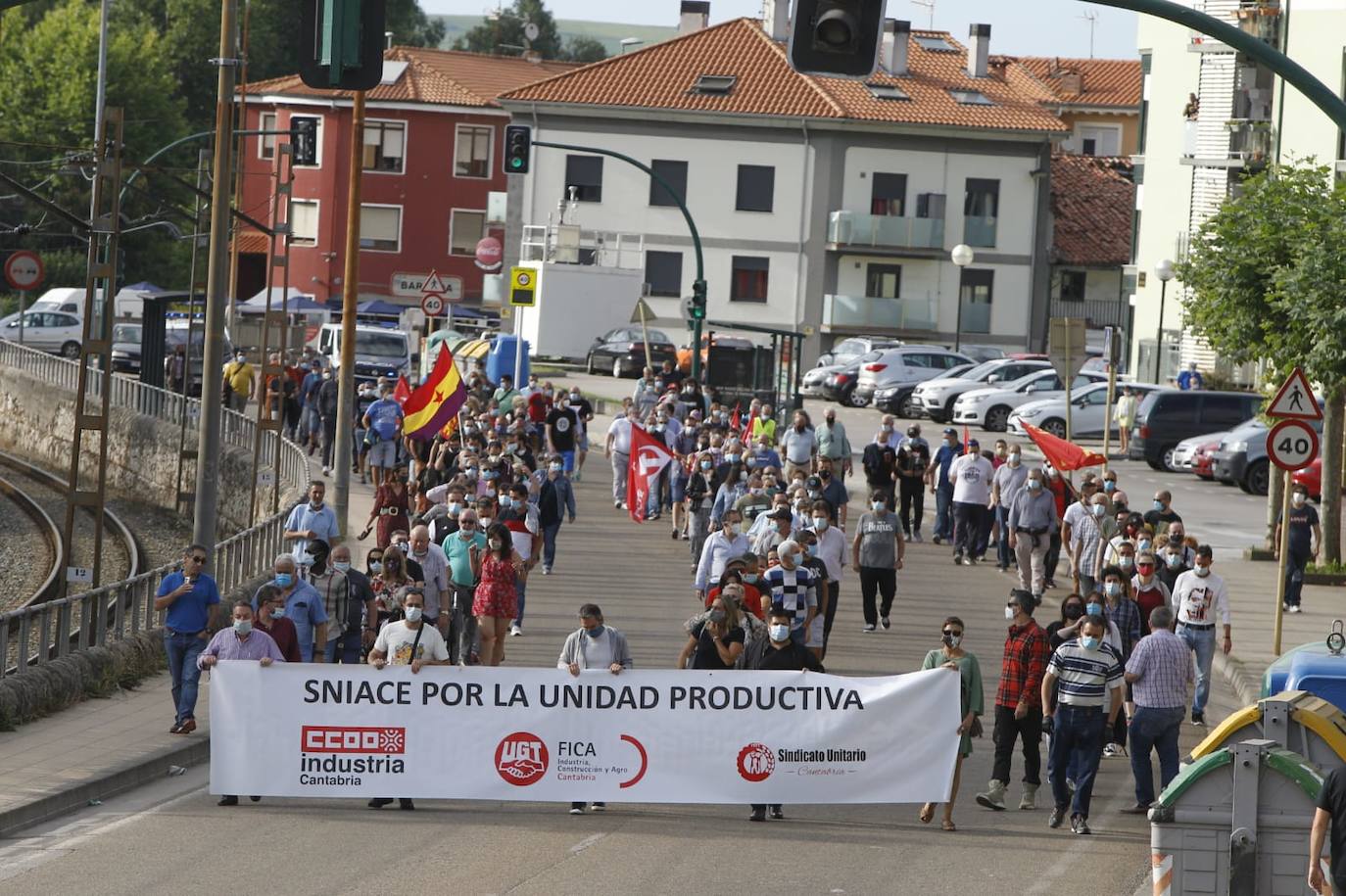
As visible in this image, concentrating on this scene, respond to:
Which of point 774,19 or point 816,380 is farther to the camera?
point 774,19

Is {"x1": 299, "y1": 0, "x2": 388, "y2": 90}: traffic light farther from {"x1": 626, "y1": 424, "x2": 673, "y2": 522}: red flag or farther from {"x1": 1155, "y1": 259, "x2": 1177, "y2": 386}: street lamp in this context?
{"x1": 1155, "y1": 259, "x2": 1177, "y2": 386}: street lamp

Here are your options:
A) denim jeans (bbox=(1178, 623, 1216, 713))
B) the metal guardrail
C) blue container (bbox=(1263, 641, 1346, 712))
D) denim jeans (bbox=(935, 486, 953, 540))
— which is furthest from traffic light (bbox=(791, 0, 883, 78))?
denim jeans (bbox=(935, 486, 953, 540))

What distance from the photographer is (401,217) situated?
3007 inches

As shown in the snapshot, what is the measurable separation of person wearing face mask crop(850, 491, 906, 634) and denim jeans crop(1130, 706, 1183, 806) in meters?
7.22

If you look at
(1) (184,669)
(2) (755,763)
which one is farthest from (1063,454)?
(1) (184,669)

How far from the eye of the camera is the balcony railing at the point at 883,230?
210 feet

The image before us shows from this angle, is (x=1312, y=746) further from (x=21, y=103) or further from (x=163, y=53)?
(x=163, y=53)

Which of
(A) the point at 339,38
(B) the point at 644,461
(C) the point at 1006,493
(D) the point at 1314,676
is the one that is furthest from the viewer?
(B) the point at 644,461

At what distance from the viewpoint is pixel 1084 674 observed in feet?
46.3

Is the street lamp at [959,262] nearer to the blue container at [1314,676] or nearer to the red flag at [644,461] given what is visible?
the red flag at [644,461]

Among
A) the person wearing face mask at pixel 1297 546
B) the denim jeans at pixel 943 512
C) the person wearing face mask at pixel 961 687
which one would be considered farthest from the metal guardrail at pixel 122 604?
the person wearing face mask at pixel 1297 546

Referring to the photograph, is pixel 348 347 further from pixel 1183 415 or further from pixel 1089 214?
pixel 1089 214

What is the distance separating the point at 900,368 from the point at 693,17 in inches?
1087

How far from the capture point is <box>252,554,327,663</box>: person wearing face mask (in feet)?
53.0
